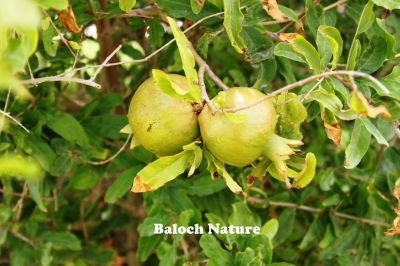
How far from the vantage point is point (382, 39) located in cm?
104

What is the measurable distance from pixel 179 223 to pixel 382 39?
0.53 metres

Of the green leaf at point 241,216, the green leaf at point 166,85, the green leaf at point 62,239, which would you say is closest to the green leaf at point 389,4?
the green leaf at point 166,85

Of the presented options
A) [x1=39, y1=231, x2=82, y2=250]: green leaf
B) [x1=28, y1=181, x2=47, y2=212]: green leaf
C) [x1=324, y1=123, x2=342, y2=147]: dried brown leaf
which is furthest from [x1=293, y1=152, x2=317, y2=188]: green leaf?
[x1=39, y1=231, x2=82, y2=250]: green leaf

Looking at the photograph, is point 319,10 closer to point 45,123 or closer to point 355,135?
point 355,135

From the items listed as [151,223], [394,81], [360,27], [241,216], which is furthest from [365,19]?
[151,223]

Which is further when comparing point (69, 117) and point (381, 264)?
point (381, 264)

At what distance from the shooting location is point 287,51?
0.99 meters

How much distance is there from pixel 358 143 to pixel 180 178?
0.51m

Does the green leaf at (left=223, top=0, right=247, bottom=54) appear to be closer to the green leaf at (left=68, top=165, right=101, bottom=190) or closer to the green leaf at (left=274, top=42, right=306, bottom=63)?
the green leaf at (left=274, top=42, right=306, bottom=63)

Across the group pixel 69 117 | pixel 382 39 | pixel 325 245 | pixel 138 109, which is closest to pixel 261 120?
pixel 138 109

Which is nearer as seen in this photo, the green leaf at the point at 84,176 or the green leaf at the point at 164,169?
the green leaf at the point at 164,169

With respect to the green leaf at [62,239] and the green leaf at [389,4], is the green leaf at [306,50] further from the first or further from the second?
the green leaf at [62,239]

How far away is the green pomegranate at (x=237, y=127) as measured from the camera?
85 cm

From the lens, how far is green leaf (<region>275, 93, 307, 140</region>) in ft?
3.10
